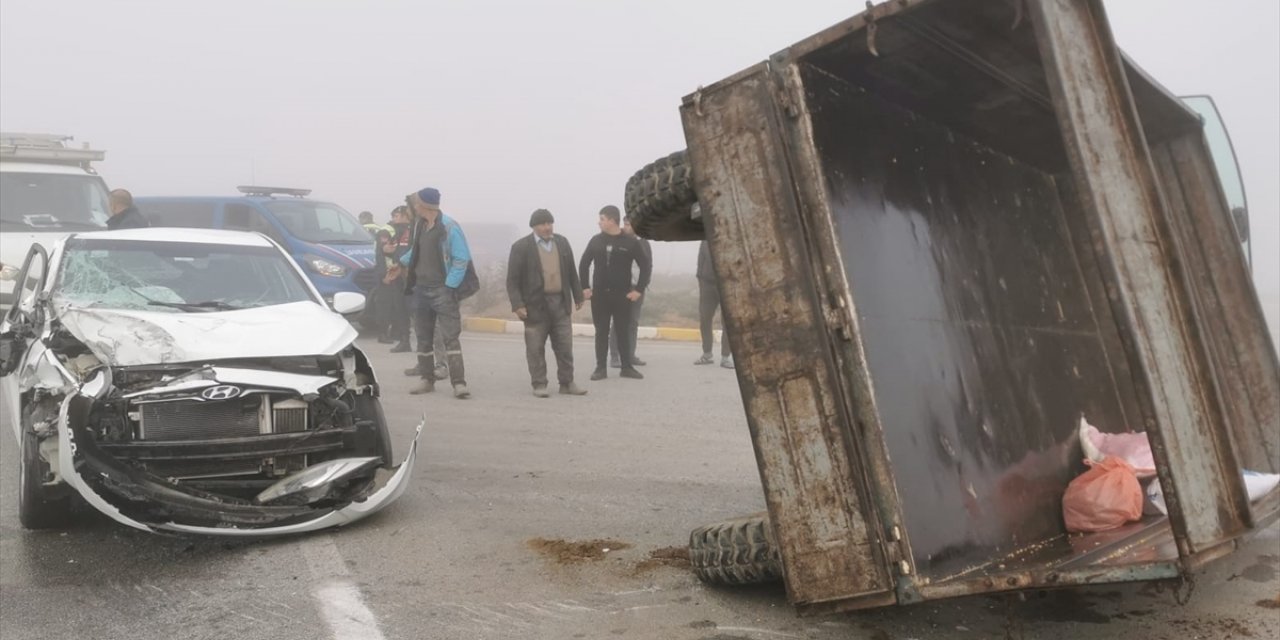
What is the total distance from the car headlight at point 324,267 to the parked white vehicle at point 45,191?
238cm

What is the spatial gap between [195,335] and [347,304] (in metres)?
1.32

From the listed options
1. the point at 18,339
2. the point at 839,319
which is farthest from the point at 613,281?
the point at 839,319

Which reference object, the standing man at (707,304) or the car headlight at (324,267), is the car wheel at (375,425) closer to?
the standing man at (707,304)

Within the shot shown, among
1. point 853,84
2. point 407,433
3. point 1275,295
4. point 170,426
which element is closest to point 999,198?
point 853,84

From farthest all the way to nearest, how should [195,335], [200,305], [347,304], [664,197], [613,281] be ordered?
1. [613,281]
2. [347,304]
3. [200,305]
4. [195,335]
5. [664,197]

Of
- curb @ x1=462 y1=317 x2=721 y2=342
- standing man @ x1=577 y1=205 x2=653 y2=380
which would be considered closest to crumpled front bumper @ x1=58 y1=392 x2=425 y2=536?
standing man @ x1=577 y1=205 x2=653 y2=380

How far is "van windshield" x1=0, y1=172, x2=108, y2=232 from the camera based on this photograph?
12.3 meters

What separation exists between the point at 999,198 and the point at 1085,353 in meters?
0.94

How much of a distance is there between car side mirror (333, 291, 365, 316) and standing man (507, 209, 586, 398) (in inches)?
119

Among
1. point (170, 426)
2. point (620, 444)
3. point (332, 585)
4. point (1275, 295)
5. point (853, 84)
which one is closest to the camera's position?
point (853, 84)

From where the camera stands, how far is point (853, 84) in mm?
3848

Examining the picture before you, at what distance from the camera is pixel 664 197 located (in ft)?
13.2

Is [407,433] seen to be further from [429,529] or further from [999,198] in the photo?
[999,198]

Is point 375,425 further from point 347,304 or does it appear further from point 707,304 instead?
point 707,304
